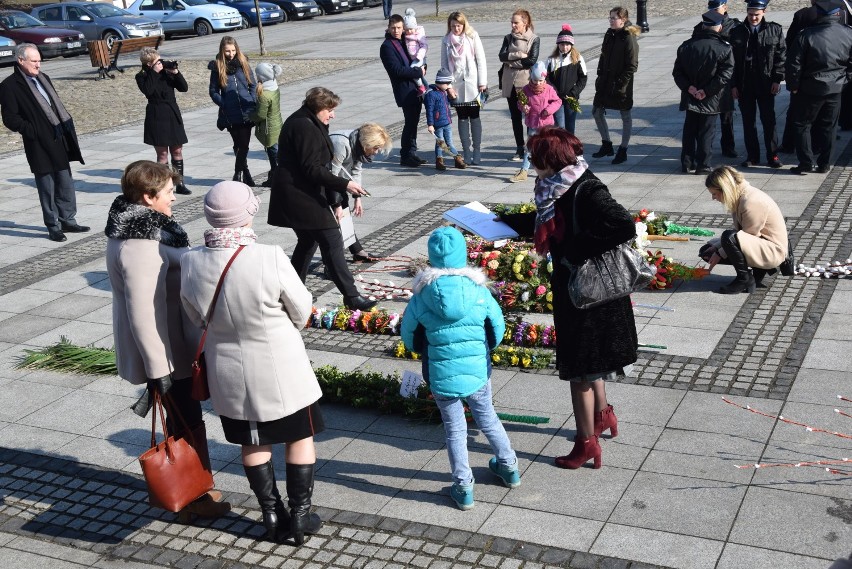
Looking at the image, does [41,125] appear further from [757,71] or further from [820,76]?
[820,76]

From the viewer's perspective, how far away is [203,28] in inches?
1277

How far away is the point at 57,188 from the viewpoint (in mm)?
11219

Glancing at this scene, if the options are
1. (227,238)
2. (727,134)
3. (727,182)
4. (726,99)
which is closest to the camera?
(227,238)

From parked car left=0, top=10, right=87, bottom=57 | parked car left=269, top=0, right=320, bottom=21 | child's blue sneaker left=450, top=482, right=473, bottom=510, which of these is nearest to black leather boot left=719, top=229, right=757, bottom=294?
child's blue sneaker left=450, top=482, right=473, bottom=510

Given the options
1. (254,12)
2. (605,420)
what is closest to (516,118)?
(605,420)

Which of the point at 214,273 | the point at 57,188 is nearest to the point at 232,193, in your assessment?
the point at 214,273

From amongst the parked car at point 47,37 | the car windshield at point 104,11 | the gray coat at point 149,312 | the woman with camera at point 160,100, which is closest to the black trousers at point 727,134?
the woman with camera at point 160,100

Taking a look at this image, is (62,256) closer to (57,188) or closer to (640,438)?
(57,188)

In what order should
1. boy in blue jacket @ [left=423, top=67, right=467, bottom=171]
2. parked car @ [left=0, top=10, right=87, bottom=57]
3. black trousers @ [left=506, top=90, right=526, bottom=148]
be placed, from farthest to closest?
parked car @ [left=0, top=10, right=87, bottom=57]
black trousers @ [left=506, top=90, right=526, bottom=148]
boy in blue jacket @ [left=423, top=67, right=467, bottom=171]

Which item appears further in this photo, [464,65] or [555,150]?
[464,65]

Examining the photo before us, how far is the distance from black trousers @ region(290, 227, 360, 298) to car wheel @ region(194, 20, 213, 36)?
25.8m

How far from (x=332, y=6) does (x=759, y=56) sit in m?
26.0

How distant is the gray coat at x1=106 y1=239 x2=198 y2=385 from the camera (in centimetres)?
504

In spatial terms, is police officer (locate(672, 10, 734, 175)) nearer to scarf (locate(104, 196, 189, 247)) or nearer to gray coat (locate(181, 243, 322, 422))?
scarf (locate(104, 196, 189, 247))
